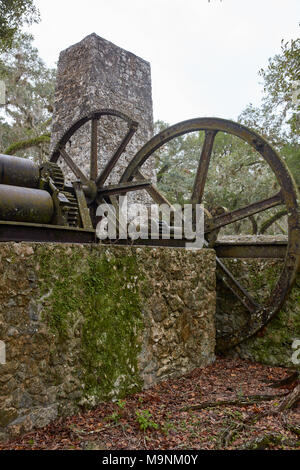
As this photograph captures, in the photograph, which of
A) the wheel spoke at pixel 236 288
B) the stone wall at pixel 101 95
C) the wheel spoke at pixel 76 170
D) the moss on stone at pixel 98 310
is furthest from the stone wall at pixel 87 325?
the stone wall at pixel 101 95

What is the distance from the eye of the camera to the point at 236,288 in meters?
4.50

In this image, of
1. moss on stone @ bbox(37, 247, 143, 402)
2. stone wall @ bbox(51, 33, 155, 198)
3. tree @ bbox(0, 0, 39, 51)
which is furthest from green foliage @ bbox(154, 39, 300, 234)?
moss on stone @ bbox(37, 247, 143, 402)

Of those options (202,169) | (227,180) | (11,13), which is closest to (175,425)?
(202,169)

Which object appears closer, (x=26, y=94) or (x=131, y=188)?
(x=131, y=188)

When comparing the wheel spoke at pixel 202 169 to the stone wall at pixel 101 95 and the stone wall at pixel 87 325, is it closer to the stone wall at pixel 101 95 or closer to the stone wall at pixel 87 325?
the stone wall at pixel 87 325

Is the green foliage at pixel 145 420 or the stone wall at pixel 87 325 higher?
the stone wall at pixel 87 325

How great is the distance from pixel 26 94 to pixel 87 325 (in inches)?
592

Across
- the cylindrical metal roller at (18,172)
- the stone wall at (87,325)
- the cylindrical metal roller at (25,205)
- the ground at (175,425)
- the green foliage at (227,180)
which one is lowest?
the ground at (175,425)

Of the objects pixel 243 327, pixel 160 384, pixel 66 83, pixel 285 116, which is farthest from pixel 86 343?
pixel 285 116

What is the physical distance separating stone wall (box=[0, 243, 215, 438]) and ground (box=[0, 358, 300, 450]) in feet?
0.39

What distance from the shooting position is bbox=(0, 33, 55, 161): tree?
15.4 m

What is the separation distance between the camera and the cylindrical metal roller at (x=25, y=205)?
9.61 ft

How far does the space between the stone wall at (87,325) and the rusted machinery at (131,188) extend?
12.6 inches

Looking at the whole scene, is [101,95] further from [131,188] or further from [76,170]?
[131,188]
